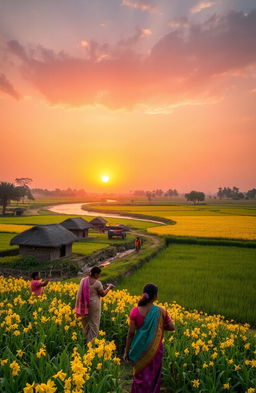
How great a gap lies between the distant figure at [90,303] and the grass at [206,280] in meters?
7.34

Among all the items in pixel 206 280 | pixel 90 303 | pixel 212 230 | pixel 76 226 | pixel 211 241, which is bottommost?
pixel 206 280

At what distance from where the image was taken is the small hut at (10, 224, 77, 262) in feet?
74.2

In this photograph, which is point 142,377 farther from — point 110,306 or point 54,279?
point 54,279

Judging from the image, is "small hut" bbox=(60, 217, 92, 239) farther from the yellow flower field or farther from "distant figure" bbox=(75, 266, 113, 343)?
"distant figure" bbox=(75, 266, 113, 343)

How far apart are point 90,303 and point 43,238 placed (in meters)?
17.3

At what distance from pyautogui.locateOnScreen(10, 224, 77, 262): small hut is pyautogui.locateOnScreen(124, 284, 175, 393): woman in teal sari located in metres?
18.7

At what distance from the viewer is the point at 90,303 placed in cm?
675

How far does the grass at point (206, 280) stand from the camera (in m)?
13.0

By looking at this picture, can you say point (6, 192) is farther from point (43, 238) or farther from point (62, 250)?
point (43, 238)

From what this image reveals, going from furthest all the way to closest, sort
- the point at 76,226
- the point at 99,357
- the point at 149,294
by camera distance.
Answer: the point at 76,226
the point at 99,357
the point at 149,294

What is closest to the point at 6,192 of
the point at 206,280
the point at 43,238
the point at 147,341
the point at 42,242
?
the point at 43,238

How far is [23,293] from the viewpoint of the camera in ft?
32.2

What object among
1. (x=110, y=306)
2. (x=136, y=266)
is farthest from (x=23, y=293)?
(x=136, y=266)

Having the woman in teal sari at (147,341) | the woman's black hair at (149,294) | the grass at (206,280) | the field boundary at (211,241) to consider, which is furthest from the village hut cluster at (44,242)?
the woman's black hair at (149,294)
